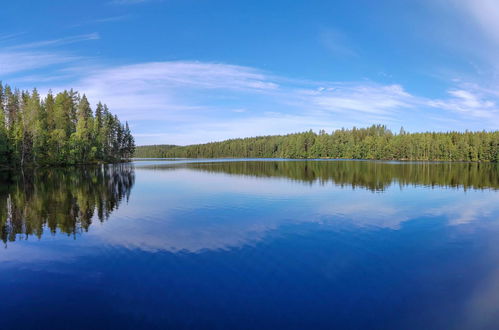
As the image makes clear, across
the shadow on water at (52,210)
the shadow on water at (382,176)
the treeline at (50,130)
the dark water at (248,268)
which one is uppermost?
the treeline at (50,130)

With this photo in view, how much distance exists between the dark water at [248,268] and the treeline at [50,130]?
197ft

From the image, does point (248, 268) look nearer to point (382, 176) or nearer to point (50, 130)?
point (382, 176)

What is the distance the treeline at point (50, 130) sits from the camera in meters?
74.9

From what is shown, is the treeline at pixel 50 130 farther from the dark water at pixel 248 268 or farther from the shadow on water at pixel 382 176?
the dark water at pixel 248 268

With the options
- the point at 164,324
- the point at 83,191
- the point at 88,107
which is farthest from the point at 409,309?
the point at 88,107

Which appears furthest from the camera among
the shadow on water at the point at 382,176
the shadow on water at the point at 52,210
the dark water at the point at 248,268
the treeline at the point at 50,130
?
the treeline at the point at 50,130

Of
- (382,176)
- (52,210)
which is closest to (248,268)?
(52,210)

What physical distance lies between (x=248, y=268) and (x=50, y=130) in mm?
100288

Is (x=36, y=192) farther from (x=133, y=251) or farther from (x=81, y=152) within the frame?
(x=81, y=152)

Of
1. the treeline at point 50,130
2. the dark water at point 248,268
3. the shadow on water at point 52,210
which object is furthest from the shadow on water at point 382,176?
the treeline at point 50,130

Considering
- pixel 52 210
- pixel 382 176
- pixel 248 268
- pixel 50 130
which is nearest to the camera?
pixel 248 268

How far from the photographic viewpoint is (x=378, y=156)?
19588 centimetres

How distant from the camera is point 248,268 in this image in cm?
1363

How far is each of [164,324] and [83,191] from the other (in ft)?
109
